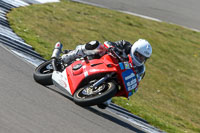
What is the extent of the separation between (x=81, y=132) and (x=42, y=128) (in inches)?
25.8

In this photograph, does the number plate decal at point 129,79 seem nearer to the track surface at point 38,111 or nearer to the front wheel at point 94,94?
the front wheel at point 94,94

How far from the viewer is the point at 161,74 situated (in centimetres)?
1327

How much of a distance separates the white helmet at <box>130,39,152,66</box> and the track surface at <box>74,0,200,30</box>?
1221 centimetres

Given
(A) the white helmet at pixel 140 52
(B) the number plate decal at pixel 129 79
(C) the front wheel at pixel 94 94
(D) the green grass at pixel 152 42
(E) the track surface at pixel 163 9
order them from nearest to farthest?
(C) the front wheel at pixel 94 94 → (B) the number plate decal at pixel 129 79 → (A) the white helmet at pixel 140 52 → (D) the green grass at pixel 152 42 → (E) the track surface at pixel 163 9

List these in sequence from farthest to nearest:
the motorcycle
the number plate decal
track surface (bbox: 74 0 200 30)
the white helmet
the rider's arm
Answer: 1. track surface (bbox: 74 0 200 30)
2. the rider's arm
3. the white helmet
4. the number plate decal
5. the motorcycle

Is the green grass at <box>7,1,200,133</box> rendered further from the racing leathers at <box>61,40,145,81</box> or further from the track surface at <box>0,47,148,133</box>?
the track surface at <box>0,47,148,133</box>

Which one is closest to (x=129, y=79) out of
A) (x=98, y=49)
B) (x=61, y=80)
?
(x=98, y=49)

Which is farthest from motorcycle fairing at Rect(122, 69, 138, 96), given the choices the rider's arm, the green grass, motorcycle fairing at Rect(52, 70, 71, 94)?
the green grass

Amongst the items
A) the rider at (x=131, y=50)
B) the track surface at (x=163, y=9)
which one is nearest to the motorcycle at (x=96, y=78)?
the rider at (x=131, y=50)

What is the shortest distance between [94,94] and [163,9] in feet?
46.8

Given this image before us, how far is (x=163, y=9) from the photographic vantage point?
19359 mm

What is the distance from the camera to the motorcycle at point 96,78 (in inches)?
236

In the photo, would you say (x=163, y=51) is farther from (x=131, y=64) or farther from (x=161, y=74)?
(x=131, y=64)

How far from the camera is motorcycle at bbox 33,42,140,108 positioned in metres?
6.00
